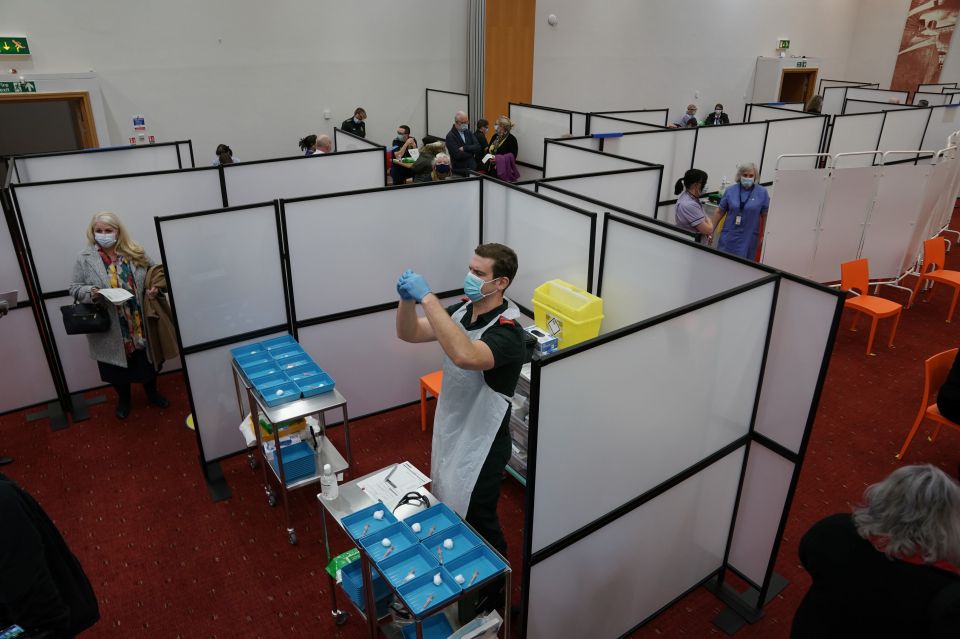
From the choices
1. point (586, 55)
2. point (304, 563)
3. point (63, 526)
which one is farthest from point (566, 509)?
point (586, 55)

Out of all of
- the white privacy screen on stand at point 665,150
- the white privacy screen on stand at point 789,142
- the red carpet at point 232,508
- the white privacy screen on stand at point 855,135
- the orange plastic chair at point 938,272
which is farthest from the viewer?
the white privacy screen on stand at point 855,135

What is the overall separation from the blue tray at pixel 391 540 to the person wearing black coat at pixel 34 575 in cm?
87

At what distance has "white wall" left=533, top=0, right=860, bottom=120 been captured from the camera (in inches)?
436

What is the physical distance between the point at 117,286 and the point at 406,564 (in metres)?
2.86

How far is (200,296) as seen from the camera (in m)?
3.41

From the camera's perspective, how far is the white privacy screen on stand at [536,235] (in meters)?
3.49

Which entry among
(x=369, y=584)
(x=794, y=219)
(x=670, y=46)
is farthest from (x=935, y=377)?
(x=670, y=46)

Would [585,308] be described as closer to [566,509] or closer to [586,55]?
[566,509]

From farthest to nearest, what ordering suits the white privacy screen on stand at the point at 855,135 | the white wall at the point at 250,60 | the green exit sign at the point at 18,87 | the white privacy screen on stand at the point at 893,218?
the white privacy screen on stand at the point at 855,135 → the white wall at the point at 250,60 → the green exit sign at the point at 18,87 → the white privacy screen on stand at the point at 893,218

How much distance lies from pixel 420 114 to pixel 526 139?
261cm

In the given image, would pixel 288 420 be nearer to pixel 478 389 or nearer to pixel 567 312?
pixel 478 389

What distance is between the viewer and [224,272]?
3438mm

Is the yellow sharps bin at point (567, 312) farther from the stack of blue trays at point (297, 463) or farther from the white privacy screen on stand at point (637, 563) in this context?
the stack of blue trays at point (297, 463)

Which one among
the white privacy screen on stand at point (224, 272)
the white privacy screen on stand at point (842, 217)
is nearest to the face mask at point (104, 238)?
the white privacy screen on stand at point (224, 272)
